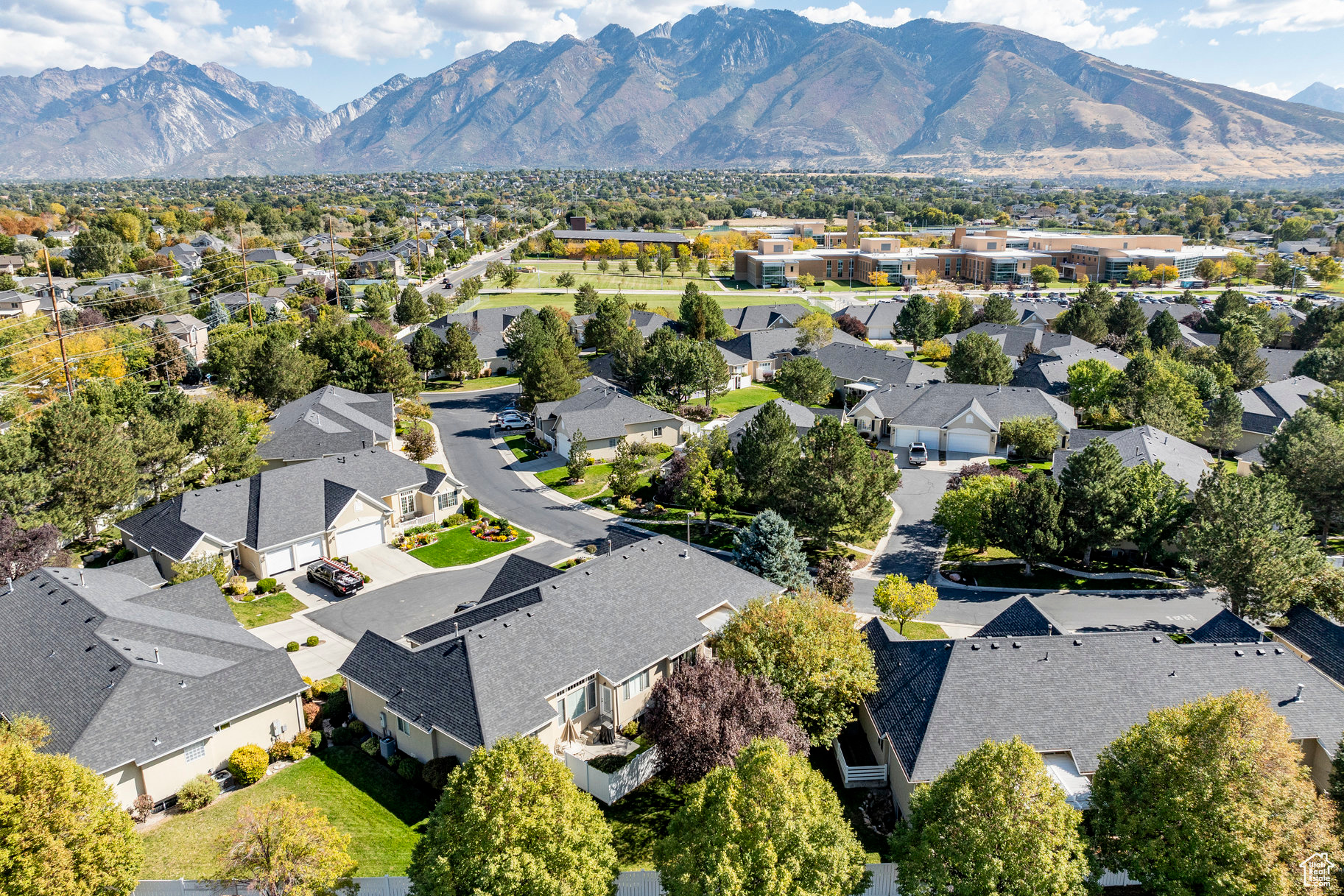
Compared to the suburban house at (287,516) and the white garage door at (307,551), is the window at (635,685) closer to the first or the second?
the suburban house at (287,516)

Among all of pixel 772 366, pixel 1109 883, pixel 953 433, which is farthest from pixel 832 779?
pixel 772 366

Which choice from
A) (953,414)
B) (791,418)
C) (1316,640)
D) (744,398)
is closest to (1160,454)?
(953,414)

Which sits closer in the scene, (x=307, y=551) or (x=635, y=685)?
(x=635, y=685)

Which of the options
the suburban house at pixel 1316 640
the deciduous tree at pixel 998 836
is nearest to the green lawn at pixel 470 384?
the suburban house at pixel 1316 640

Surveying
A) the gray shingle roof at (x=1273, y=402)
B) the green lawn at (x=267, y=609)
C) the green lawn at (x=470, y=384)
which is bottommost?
the green lawn at (x=470, y=384)

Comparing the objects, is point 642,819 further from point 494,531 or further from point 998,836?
point 494,531
